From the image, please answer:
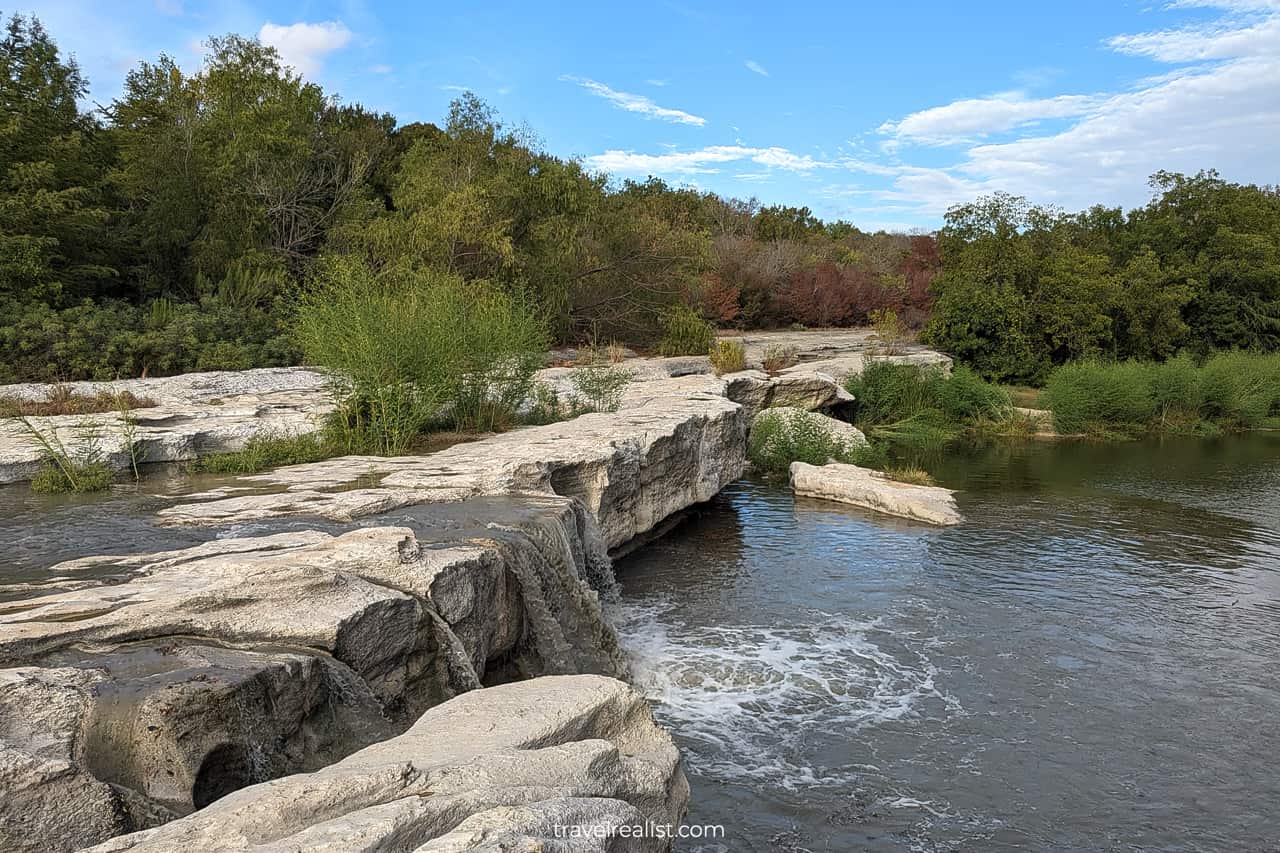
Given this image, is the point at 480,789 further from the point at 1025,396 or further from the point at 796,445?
the point at 1025,396

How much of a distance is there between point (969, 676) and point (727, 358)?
11.7 meters

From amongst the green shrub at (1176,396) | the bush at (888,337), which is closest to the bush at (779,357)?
the bush at (888,337)

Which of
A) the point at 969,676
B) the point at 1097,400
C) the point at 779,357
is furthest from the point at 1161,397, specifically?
the point at 969,676

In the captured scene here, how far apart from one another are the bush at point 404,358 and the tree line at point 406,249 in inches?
38.6

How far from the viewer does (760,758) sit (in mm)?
5215

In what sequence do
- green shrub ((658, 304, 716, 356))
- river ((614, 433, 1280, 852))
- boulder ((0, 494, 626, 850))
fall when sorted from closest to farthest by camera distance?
boulder ((0, 494, 626, 850)) < river ((614, 433, 1280, 852)) < green shrub ((658, 304, 716, 356))

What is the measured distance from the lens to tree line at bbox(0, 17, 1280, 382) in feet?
42.6

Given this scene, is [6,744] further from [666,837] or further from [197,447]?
[197,447]

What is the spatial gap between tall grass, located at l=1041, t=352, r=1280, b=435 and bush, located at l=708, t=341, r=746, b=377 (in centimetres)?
813

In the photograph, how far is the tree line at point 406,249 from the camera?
13.0 m

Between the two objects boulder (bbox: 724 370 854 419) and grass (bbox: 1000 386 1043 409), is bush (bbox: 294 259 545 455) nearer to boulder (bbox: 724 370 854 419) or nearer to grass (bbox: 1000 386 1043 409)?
boulder (bbox: 724 370 854 419)

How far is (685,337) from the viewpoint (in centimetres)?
1942

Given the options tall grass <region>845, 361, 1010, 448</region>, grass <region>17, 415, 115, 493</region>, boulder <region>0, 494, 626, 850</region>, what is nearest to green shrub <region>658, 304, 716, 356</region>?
tall grass <region>845, 361, 1010, 448</region>

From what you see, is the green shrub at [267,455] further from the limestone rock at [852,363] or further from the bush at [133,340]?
the limestone rock at [852,363]
